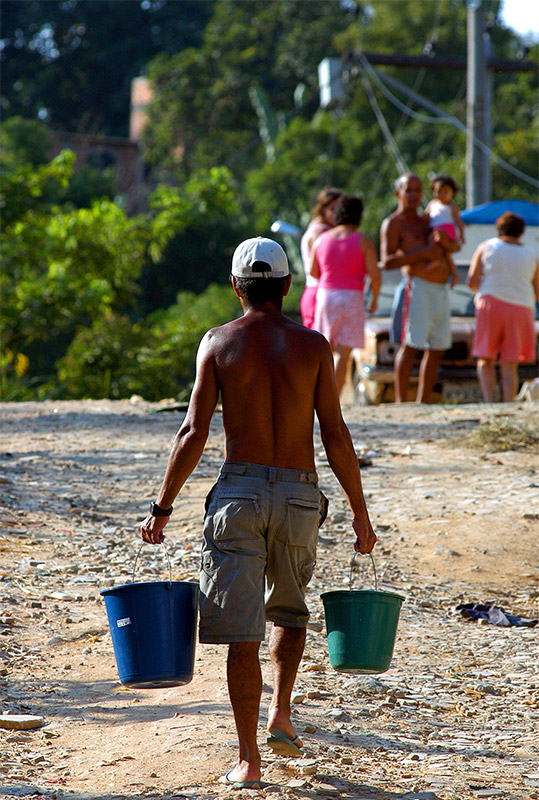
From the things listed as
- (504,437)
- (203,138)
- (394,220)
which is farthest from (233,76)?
(504,437)

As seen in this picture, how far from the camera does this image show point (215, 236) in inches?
1225

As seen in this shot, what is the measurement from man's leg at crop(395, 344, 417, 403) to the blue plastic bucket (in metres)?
6.58

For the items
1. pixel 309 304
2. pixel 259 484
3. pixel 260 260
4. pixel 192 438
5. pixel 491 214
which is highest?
pixel 491 214

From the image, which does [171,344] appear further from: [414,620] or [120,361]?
[414,620]

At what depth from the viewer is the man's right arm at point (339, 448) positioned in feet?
11.5

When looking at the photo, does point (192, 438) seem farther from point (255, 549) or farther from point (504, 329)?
point (504, 329)

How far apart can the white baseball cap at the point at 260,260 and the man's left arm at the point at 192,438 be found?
24 centimetres

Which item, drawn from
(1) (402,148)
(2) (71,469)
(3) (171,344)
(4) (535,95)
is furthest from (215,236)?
(2) (71,469)

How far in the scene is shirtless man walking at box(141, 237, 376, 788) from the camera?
3.32m

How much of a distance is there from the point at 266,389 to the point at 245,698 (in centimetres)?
93

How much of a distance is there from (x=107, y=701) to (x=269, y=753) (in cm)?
83

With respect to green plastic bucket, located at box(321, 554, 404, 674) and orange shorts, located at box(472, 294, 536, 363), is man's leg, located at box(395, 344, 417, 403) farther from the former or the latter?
green plastic bucket, located at box(321, 554, 404, 674)

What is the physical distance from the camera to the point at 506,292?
381 inches

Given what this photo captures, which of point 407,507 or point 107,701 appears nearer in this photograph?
point 107,701
